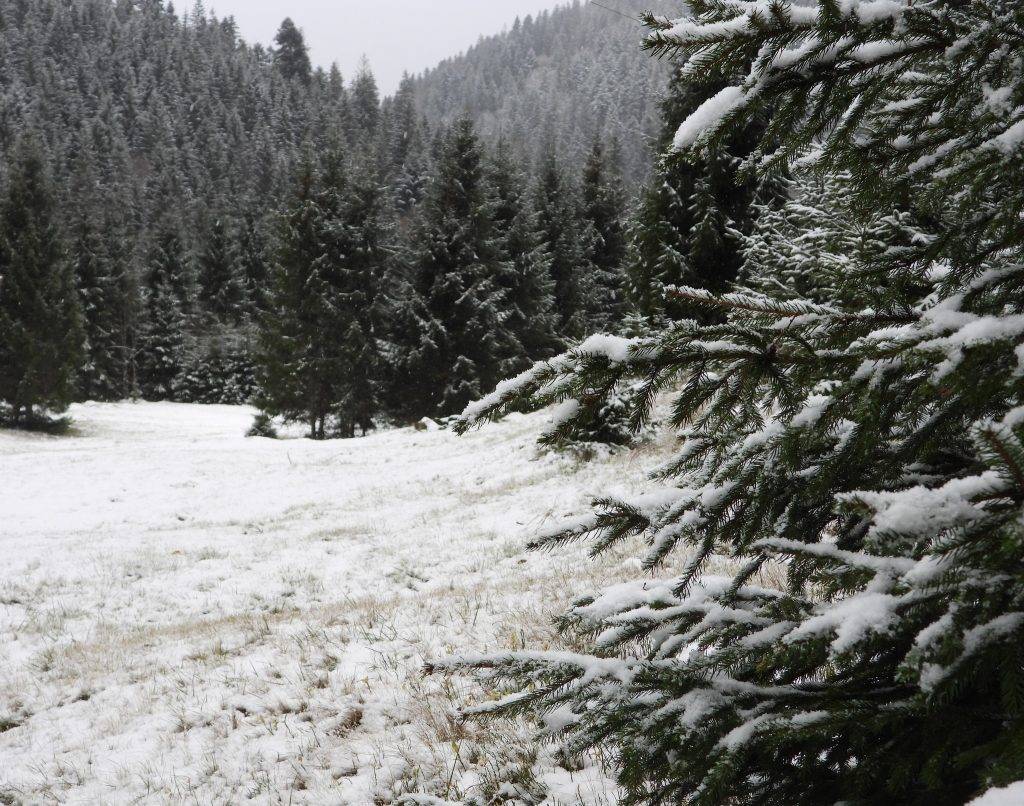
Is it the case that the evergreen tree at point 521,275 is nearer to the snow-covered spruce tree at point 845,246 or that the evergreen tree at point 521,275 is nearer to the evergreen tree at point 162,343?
the snow-covered spruce tree at point 845,246

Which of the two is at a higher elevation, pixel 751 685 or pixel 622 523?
pixel 622 523

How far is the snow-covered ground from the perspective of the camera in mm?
3836

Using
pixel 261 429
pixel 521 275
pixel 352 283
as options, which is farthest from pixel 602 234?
pixel 261 429

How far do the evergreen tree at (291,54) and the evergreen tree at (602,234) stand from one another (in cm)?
11205

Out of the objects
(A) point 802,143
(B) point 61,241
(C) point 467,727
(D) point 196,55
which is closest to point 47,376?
(B) point 61,241

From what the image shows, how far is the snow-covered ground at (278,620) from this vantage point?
3.84 metres

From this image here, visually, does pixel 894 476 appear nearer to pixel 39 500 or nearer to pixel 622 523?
pixel 622 523

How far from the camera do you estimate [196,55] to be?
4441 inches

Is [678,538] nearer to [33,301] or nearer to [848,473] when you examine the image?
[848,473]

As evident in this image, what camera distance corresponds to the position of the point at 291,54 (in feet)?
412

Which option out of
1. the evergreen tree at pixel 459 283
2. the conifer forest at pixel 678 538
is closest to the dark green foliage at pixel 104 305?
the evergreen tree at pixel 459 283

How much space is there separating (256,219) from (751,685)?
66608mm

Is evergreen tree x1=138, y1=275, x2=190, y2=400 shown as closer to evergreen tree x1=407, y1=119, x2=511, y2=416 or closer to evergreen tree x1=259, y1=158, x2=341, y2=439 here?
evergreen tree x1=259, y1=158, x2=341, y2=439

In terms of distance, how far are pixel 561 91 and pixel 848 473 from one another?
181681mm
